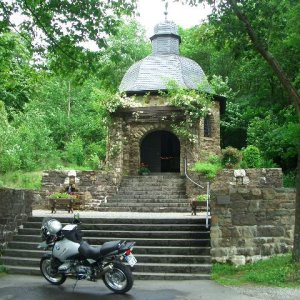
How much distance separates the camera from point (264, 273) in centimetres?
848

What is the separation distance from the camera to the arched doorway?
85.7 ft

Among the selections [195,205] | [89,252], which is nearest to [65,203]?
[195,205]

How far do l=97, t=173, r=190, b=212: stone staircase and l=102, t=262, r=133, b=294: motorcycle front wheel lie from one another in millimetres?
9074

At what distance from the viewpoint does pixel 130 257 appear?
24.4 ft

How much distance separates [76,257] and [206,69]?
103 feet

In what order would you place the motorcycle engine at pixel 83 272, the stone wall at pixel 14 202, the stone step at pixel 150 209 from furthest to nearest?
1. the stone step at pixel 150 209
2. the stone wall at pixel 14 202
3. the motorcycle engine at pixel 83 272

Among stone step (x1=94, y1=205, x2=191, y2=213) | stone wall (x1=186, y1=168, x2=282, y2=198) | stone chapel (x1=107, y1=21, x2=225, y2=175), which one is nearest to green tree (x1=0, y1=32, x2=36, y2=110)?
stone step (x1=94, y1=205, x2=191, y2=213)

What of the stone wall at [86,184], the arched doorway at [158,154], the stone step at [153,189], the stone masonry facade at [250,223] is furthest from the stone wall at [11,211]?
the arched doorway at [158,154]

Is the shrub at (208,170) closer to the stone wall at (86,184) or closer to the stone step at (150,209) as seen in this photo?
the stone step at (150,209)

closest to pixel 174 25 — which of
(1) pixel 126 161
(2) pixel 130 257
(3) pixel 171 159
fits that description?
(3) pixel 171 159

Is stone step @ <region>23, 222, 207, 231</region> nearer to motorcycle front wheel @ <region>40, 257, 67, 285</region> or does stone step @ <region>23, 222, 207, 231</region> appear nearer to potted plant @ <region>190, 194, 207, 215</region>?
motorcycle front wheel @ <region>40, 257, 67, 285</region>

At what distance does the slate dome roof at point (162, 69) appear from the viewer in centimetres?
2392

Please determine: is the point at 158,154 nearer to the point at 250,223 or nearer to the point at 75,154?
the point at 75,154

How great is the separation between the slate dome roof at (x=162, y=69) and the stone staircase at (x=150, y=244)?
1296cm
